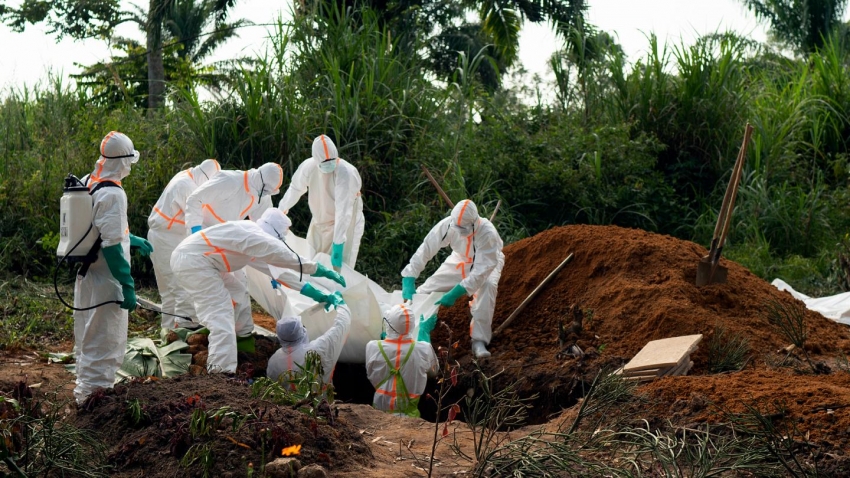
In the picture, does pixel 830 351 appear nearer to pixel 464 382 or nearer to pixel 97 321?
pixel 464 382

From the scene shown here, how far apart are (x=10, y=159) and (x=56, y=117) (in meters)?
1.32

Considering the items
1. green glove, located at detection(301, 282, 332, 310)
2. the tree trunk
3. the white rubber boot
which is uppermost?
the tree trunk

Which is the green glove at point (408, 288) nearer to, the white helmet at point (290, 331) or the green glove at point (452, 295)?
the green glove at point (452, 295)

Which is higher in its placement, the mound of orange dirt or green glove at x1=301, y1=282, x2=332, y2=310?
green glove at x1=301, y1=282, x2=332, y2=310

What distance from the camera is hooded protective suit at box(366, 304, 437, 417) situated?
6434 mm

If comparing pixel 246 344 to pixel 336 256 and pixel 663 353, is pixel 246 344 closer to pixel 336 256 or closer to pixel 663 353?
pixel 336 256

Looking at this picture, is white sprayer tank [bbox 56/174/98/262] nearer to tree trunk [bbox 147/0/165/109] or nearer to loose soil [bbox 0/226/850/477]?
loose soil [bbox 0/226/850/477]

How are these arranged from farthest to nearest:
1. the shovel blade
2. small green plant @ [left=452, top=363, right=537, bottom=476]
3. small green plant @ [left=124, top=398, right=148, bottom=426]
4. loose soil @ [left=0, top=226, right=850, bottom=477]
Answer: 1. the shovel blade
2. small green plant @ [left=124, top=398, right=148, bottom=426]
3. loose soil @ [left=0, top=226, right=850, bottom=477]
4. small green plant @ [left=452, top=363, right=537, bottom=476]

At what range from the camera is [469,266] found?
24.6 feet

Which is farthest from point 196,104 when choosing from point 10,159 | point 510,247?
point 510,247

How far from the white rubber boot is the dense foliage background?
2805mm

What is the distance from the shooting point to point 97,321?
561 centimetres

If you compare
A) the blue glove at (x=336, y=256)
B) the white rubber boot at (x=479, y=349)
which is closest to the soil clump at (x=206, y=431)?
the white rubber boot at (x=479, y=349)

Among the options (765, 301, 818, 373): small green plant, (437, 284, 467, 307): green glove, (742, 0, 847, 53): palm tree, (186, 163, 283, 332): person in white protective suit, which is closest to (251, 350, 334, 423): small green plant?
(186, 163, 283, 332): person in white protective suit
